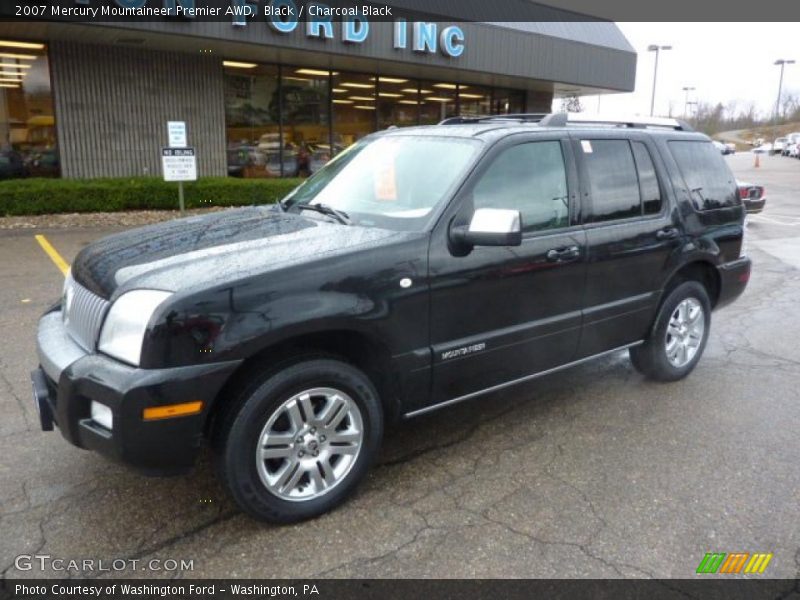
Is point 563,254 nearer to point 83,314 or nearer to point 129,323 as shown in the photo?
point 129,323

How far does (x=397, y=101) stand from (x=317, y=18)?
5.27 m

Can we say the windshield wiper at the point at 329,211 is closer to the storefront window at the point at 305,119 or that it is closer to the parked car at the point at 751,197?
the parked car at the point at 751,197

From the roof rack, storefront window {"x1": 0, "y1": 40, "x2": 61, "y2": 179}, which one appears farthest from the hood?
storefront window {"x1": 0, "y1": 40, "x2": 61, "y2": 179}

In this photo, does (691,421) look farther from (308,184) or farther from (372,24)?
(372,24)

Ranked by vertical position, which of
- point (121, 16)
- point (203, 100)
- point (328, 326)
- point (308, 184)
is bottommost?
point (328, 326)

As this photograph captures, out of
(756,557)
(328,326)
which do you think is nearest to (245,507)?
(328,326)

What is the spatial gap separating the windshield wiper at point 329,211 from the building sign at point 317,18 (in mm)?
9111

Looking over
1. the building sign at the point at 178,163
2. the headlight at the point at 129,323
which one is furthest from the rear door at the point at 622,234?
the building sign at the point at 178,163

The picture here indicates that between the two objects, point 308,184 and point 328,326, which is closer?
point 328,326

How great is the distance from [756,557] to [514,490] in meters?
1.09

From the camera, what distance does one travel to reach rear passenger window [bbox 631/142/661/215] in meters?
4.34

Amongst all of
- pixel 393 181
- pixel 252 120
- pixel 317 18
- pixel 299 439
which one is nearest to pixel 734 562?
pixel 299 439
